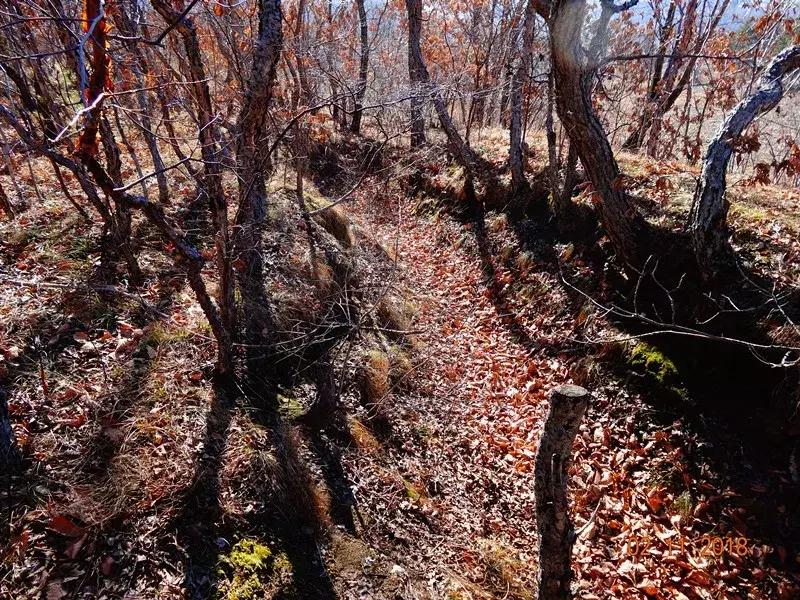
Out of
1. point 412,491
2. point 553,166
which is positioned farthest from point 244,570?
point 553,166

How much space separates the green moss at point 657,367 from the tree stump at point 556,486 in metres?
2.98

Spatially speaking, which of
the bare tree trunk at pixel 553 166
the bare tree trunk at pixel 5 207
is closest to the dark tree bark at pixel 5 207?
the bare tree trunk at pixel 5 207

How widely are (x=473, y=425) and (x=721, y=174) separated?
4348 millimetres

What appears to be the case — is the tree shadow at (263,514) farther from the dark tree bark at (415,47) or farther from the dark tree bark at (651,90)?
the dark tree bark at (651,90)

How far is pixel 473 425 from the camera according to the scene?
20.0ft

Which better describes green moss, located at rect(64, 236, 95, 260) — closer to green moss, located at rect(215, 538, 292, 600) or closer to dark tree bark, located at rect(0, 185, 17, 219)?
dark tree bark, located at rect(0, 185, 17, 219)

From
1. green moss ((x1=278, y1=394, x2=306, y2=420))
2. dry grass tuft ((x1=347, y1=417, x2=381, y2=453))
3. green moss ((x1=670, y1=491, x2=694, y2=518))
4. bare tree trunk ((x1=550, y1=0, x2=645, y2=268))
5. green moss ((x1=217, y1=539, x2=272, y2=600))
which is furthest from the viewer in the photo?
bare tree trunk ((x1=550, y1=0, x2=645, y2=268))

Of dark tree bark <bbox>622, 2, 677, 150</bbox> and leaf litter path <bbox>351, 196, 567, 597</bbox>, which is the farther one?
dark tree bark <bbox>622, 2, 677, 150</bbox>

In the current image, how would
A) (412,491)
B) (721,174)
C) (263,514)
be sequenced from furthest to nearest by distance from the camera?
(721,174) < (412,491) < (263,514)

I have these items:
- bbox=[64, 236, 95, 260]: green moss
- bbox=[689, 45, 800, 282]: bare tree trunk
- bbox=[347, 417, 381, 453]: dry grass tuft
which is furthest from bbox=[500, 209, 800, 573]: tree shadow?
bbox=[64, 236, 95, 260]: green moss

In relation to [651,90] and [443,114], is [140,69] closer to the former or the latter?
[443,114]

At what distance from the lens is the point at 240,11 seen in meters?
9.85

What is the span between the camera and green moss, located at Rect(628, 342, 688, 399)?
5.29 metres

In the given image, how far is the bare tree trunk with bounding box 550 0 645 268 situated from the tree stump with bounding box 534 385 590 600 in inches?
166
